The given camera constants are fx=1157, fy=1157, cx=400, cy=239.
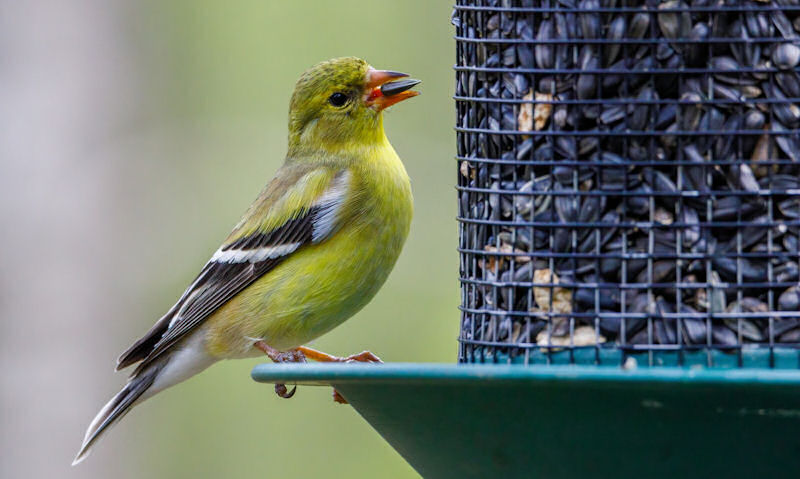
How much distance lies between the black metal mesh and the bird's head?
2.04 meters

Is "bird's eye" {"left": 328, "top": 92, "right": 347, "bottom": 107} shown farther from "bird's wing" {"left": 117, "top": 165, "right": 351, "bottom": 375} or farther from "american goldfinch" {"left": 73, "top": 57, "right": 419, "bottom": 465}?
"bird's wing" {"left": 117, "top": 165, "right": 351, "bottom": 375}

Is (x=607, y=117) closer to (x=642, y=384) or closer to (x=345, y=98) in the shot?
(x=642, y=384)

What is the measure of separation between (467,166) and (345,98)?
5.76 feet

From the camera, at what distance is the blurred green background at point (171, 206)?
8977mm

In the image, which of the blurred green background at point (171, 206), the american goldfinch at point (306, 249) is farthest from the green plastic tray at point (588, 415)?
the blurred green background at point (171, 206)

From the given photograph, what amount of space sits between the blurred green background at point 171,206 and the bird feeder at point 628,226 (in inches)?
234

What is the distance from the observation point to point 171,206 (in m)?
10.5

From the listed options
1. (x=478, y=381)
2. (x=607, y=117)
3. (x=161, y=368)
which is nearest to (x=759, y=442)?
(x=478, y=381)

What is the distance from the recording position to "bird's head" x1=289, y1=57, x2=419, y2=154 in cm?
579

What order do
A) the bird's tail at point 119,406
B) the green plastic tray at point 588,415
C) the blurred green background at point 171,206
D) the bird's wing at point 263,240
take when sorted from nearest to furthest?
the green plastic tray at point 588,415, the bird's wing at point 263,240, the bird's tail at point 119,406, the blurred green background at point 171,206

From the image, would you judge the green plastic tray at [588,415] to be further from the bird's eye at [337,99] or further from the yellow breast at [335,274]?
the bird's eye at [337,99]

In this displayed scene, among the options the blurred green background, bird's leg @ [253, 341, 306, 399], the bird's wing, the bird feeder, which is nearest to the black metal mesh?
the bird feeder

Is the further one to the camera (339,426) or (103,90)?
(339,426)

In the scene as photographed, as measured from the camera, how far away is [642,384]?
2820mm
